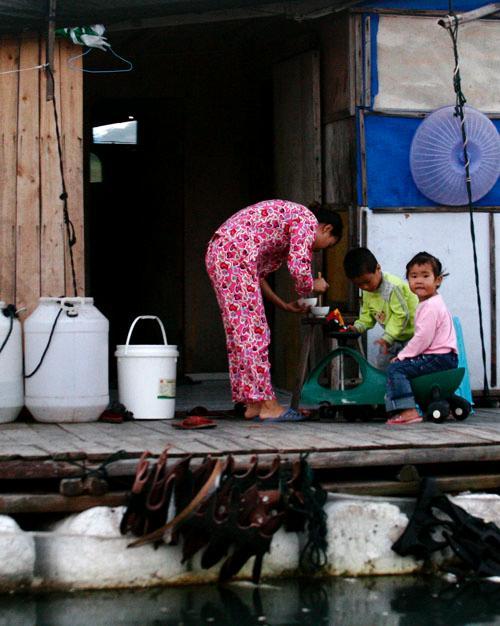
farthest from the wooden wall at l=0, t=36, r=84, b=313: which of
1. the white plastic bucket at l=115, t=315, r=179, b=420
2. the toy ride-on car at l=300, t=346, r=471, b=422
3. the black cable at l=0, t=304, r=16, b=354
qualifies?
the toy ride-on car at l=300, t=346, r=471, b=422

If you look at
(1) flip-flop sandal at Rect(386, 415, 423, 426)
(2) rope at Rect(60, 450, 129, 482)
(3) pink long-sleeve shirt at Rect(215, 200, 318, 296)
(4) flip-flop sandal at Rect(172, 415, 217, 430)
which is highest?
(3) pink long-sleeve shirt at Rect(215, 200, 318, 296)

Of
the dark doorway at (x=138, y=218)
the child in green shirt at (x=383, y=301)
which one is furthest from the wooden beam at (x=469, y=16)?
the dark doorway at (x=138, y=218)

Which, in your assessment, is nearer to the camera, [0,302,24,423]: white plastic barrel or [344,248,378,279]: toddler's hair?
[0,302,24,423]: white plastic barrel

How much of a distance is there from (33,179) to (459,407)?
2.92m

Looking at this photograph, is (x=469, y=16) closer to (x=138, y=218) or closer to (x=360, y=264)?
(x=360, y=264)

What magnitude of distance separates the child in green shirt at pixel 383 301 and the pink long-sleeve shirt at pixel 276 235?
0.35m

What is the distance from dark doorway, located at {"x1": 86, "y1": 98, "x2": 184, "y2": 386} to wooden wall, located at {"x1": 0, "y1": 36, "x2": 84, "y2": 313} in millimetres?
3349

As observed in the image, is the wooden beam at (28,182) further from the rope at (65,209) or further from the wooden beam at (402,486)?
the wooden beam at (402,486)

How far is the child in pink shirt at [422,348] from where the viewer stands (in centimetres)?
685

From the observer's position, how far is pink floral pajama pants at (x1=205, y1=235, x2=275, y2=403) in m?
6.97

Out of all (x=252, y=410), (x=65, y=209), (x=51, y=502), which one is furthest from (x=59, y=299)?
(x=51, y=502)

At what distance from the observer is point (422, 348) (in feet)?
22.8

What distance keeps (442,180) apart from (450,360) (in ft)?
5.22

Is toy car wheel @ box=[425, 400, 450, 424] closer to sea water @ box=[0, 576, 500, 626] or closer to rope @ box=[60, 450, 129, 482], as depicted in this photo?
sea water @ box=[0, 576, 500, 626]
